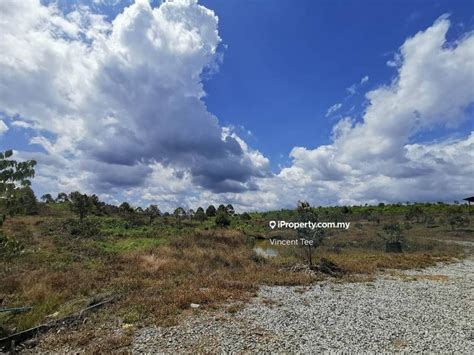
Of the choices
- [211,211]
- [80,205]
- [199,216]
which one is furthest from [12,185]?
[211,211]

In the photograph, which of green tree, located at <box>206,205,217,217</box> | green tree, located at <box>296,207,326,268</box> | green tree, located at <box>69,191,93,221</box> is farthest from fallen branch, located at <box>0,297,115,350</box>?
green tree, located at <box>206,205,217,217</box>

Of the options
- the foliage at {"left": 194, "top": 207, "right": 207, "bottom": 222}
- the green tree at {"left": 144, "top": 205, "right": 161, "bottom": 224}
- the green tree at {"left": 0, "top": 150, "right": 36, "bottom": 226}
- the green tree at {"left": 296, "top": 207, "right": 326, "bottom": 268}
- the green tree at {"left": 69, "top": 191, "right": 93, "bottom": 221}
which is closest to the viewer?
the green tree at {"left": 0, "top": 150, "right": 36, "bottom": 226}

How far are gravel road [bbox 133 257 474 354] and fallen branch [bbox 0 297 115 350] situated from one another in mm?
2705

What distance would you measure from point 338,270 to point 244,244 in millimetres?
15814

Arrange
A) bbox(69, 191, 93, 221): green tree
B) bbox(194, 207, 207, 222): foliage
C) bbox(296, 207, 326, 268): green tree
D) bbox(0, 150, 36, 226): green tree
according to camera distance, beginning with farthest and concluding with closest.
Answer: bbox(194, 207, 207, 222): foliage
bbox(69, 191, 93, 221): green tree
bbox(296, 207, 326, 268): green tree
bbox(0, 150, 36, 226): green tree

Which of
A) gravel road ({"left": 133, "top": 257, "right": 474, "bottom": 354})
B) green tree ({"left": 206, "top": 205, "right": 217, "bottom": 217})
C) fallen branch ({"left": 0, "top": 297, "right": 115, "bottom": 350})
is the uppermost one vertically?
green tree ({"left": 206, "top": 205, "right": 217, "bottom": 217})

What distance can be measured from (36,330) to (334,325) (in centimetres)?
956

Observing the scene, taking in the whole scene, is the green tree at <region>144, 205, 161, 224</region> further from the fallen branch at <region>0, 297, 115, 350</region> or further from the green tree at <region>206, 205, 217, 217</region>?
the fallen branch at <region>0, 297, 115, 350</region>

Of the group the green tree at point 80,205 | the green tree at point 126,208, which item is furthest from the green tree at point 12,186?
the green tree at point 126,208

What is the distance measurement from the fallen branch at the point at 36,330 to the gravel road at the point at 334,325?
271 centimetres

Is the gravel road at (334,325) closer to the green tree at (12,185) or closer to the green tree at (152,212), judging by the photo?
the green tree at (12,185)

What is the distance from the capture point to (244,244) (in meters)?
36.0

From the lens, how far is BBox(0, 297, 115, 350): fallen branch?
935 centimetres

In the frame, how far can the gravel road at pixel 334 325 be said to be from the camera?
30.3 feet
